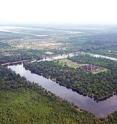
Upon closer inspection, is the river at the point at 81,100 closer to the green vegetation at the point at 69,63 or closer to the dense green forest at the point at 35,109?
the dense green forest at the point at 35,109

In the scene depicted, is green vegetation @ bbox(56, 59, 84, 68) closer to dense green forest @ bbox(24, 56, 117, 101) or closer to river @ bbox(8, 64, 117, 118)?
dense green forest @ bbox(24, 56, 117, 101)

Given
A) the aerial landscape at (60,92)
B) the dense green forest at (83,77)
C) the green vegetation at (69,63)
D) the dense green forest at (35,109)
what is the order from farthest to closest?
the green vegetation at (69,63) → the dense green forest at (83,77) → the aerial landscape at (60,92) → the dense green forest at (35,109)

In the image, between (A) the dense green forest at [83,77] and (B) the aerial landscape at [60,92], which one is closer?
(B) the aerial landscape at [60,92]

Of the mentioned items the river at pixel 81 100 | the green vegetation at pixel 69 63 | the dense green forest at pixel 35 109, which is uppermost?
the dense green forest at pixel 35 109

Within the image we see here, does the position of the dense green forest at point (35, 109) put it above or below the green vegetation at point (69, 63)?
above

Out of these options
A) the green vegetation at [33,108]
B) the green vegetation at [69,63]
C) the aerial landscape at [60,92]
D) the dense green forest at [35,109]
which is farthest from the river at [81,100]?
the green vegetation at [69,63]

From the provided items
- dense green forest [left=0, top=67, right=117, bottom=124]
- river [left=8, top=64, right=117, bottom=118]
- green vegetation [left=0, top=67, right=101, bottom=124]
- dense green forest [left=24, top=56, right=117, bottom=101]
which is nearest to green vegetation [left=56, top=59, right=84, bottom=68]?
dense green forest [left=24, top=56, right=117, bottom=101]

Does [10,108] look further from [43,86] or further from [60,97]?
[43,86]

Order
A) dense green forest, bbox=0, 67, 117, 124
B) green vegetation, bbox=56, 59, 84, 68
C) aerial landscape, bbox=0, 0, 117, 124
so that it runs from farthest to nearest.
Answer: green vegetation, bbox=56, 59, 84, 68 → aerial landscape, bbox=0, 0, 117, 124 → dense green forest, bbox=0, 67, 117, 124

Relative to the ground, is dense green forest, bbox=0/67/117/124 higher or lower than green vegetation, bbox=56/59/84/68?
higher
